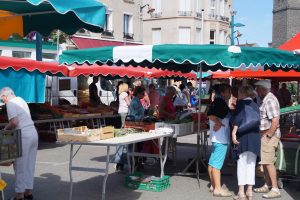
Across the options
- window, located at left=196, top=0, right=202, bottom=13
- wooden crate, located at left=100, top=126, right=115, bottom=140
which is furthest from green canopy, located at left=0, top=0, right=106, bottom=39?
window, located at left=196, top=0, right=202, bottom=13

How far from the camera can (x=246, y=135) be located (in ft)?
22.4

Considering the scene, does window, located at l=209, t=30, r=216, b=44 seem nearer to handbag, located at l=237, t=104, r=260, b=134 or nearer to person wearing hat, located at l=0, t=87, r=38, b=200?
handbag, located at l=237, t=104, r=260, b=134

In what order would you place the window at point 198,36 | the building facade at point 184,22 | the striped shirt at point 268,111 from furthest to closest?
the window at point 198,36
the building facade at point 184,22
the striped shirt at point 268,111

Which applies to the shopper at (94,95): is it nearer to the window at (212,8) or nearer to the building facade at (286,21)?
the window at (212,8)

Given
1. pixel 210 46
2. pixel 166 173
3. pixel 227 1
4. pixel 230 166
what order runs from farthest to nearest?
pixel 227 1, pixel 230 166, pixel 166 173, pixel 210 46

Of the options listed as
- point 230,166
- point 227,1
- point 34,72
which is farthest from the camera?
point 227,1

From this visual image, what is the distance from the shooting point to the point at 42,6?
593 centimetres

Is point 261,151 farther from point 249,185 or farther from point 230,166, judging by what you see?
point 230,166

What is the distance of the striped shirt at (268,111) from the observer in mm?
7184

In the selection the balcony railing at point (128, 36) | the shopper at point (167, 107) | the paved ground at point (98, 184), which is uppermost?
the balcony railing at point (128, 36)

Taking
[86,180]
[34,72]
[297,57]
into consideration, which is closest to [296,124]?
[297,57]

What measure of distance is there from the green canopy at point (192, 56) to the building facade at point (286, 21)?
5445 centimetres

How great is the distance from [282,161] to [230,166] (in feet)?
7.92

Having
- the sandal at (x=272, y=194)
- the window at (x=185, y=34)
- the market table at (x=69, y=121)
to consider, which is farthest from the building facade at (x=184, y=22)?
the sandal at (x=272, y=194)
